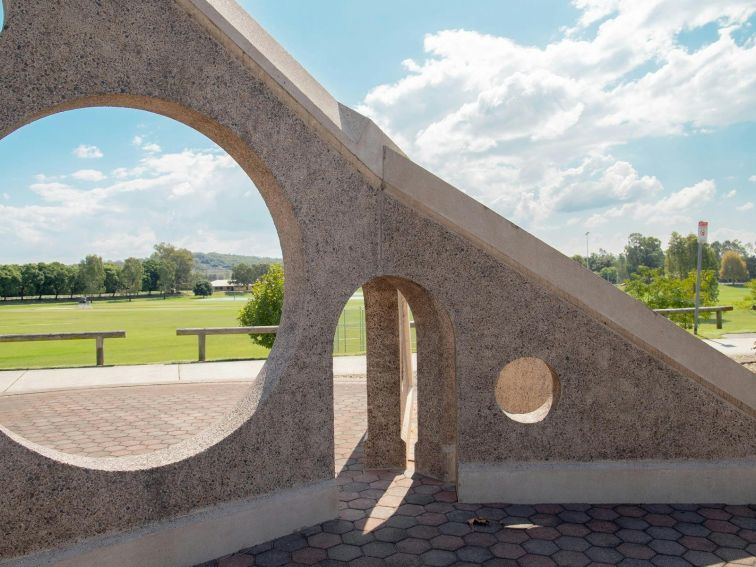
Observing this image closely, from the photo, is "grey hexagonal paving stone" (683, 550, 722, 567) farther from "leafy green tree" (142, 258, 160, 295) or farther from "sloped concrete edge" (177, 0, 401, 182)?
"leafy green tree" (142, 258, 160, 295)

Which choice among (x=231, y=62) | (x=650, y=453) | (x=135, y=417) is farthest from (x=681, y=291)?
(x=231, y=62)

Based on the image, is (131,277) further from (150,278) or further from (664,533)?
(664,533)

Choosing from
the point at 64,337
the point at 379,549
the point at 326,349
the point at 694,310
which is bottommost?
the point at 379,549

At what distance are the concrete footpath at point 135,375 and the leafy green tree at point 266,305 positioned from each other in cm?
444

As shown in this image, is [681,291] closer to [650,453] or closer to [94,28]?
[650,453]

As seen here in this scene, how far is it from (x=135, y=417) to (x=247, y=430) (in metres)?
4.84

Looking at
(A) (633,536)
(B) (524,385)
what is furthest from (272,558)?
(B) (524,385)

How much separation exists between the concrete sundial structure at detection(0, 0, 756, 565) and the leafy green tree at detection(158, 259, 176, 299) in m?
97.3

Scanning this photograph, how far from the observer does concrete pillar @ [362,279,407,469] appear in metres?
6.00

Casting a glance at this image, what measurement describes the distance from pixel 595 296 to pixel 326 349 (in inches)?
97.3

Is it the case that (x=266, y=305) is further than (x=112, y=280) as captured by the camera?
No

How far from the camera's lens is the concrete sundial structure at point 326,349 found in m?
3.46

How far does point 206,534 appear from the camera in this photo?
3947mm

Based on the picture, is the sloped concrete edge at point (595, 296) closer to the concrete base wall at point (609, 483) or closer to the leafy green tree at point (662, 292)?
the concrete base wall at point (609, 483)
